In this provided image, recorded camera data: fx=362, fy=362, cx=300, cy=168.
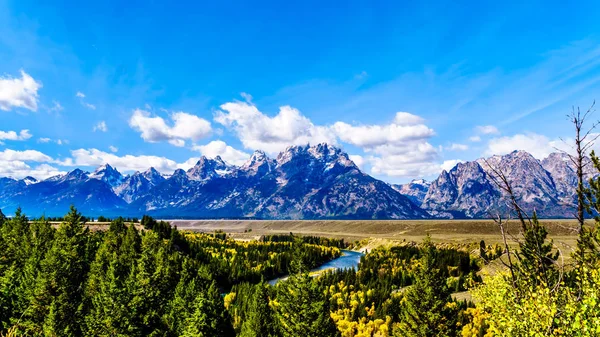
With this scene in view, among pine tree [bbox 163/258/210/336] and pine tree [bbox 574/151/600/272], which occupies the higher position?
pine tree [bbox 574/151/600/272]

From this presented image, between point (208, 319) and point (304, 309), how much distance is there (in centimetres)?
1186

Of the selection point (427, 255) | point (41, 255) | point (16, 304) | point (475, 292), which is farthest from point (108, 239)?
point (475, 292)

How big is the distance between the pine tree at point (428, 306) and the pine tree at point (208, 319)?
72.8 feet

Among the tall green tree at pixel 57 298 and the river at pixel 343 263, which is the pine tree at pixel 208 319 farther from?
the river at pixel 343 263

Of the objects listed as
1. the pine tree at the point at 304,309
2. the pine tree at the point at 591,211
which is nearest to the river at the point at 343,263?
the pine tree at the point at 304,309

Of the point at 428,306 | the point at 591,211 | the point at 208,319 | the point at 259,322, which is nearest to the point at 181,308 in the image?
the point at 208,319

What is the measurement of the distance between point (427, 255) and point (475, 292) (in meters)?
7.72

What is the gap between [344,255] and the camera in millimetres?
181500

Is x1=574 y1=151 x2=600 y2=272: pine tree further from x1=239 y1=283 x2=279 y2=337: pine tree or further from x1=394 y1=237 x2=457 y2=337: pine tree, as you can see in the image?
Result: x1=239 y1=283 x2=279 y2=337: pine tree

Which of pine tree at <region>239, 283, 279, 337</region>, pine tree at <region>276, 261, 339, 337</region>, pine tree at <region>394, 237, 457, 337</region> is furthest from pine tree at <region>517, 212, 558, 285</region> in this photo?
pine tree at <region>239, 283, 279, 337</region>

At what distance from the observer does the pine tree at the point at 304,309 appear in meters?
41.3

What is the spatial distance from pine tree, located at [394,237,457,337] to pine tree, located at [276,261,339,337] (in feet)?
30.9

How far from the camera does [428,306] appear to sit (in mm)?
41188

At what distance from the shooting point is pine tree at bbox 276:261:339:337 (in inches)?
1626
